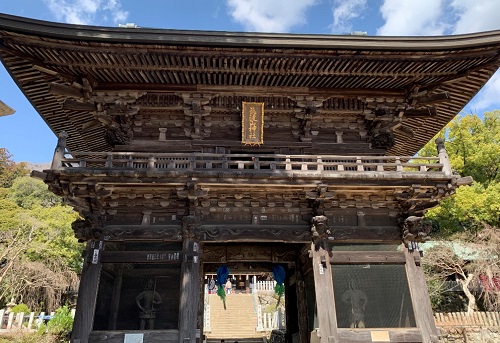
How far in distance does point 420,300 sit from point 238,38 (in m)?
8.11

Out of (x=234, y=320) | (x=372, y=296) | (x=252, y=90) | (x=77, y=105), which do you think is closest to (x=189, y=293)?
(x=372, y=296)

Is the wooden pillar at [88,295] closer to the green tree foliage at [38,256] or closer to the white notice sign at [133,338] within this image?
the white notice sign at [133,338]

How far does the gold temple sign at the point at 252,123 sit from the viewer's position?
10.2 metres

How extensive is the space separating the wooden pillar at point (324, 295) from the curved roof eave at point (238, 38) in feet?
17.2

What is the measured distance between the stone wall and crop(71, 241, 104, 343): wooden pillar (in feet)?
50.6

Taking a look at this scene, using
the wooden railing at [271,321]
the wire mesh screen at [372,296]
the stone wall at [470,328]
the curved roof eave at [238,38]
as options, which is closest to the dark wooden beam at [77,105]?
the curved roof eave at [238,38]

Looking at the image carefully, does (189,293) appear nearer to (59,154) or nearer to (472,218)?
(59,154)

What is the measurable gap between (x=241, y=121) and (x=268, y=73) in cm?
167

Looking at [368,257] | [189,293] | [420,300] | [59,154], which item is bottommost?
[420,300]

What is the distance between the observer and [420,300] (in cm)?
912

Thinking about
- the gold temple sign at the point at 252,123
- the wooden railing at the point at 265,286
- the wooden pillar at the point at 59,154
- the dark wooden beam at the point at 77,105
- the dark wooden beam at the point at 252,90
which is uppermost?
the dark wooden beam at the point at 252,90

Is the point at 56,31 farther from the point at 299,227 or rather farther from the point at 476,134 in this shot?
the point at 476,134

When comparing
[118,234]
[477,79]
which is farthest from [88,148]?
[477,79]

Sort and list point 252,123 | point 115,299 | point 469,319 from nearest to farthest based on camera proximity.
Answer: point 115,299 → point 252,123 → point 469,319
